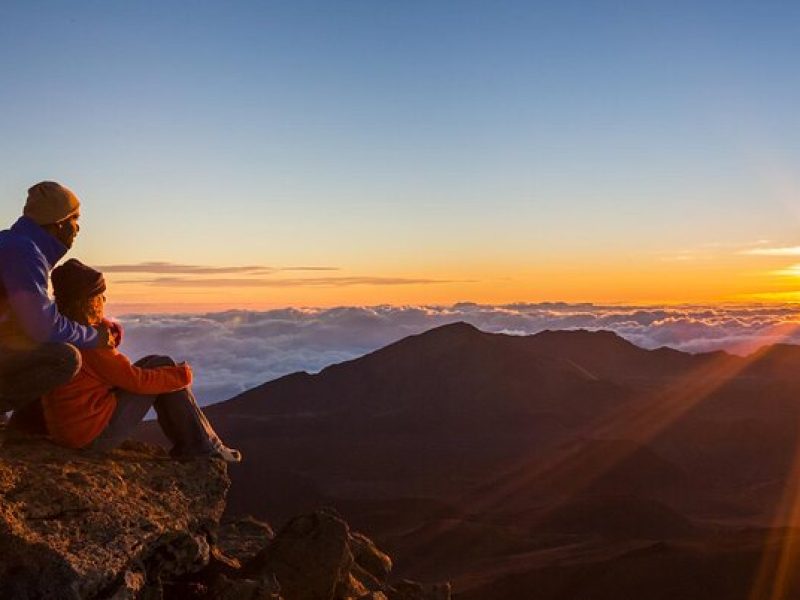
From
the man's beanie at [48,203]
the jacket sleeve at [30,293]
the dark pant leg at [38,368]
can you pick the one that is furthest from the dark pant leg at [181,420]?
the man's beanie at [48,203]

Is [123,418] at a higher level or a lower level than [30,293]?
lower

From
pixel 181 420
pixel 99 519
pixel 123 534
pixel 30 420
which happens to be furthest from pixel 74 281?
pixel 123 534

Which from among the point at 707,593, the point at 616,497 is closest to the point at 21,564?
the point at 707,593

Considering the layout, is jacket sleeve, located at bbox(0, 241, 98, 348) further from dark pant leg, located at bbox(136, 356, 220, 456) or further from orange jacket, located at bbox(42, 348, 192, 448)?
dark pant leg, located at bbox(136, 356, 220, 456)

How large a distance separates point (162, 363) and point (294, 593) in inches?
123

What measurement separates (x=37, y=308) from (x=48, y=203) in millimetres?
775

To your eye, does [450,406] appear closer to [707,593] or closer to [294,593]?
[707,593]

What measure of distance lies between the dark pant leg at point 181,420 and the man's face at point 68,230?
1195 millimetres

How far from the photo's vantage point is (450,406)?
87.5m

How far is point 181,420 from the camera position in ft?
23.3

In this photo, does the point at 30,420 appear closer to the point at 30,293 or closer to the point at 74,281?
the point at 74,281

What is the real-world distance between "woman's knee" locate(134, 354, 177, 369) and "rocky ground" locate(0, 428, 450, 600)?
920mm

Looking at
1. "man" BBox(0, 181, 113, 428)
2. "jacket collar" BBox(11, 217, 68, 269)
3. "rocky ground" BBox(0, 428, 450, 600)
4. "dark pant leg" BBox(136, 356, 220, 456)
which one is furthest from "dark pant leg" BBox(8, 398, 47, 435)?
"jacket collar" BBox(11, 217, 68, 269)

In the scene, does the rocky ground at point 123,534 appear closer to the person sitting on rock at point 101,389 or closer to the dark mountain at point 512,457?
the person sitting on rock at point 101,389
